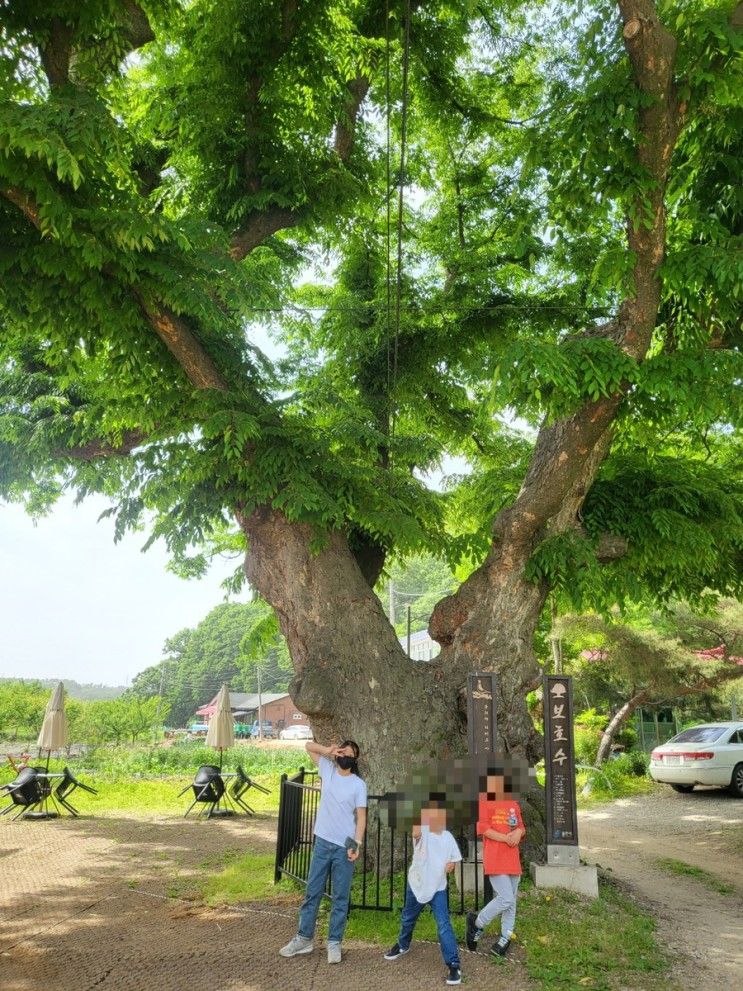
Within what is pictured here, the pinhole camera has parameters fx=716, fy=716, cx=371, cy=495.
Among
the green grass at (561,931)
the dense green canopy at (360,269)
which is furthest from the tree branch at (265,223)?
the green grass at (561,931)

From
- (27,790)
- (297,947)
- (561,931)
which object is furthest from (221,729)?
(561,931)

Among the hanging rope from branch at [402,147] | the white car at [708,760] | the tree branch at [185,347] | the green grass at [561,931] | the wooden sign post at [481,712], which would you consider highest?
the hanging rope from branch at [402,147]

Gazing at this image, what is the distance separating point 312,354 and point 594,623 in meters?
9.27

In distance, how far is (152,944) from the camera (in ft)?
19.7

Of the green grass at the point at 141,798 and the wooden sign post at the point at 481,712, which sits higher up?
the wooden sign post at the point at 481,712

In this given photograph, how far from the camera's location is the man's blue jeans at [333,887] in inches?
222

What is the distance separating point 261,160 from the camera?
9.53 m

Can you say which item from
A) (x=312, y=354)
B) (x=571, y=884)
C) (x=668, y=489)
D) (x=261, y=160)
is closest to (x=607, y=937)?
(x=571, y=884)

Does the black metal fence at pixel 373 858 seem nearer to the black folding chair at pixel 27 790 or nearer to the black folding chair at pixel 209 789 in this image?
the black folding chair at pixel 209 789

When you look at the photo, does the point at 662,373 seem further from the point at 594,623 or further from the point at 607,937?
the point at 594,623

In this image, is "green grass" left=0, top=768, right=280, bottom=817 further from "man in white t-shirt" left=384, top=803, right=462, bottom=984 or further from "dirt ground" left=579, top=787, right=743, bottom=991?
"man in white t-shirt" left=384, top=803, right=462, bottom=984

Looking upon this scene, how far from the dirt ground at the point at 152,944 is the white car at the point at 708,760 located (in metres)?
11.5

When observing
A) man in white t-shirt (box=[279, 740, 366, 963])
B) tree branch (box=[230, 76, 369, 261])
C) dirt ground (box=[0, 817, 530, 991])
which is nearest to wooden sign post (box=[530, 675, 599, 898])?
dirt ground (box=[0, 817, 530, 991])

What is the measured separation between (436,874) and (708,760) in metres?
13.2
